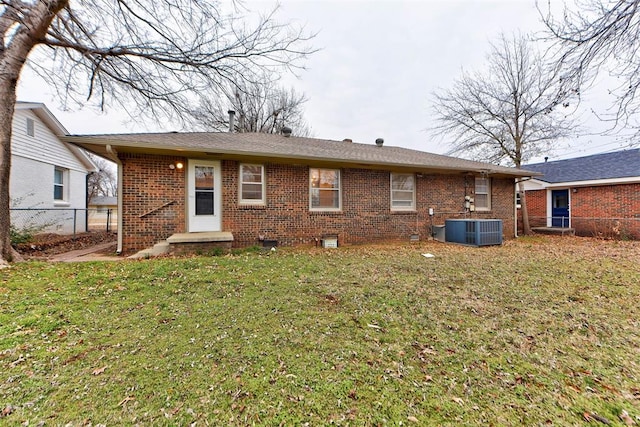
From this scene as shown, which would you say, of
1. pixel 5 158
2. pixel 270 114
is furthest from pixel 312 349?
pixel 270 114

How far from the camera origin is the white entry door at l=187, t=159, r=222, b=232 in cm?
747

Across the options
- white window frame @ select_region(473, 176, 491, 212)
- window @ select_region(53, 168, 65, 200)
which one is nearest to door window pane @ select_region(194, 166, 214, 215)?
window @ select_region(53, 168, 65, 200)

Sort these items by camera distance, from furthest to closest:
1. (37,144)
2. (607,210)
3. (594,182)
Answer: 1. (594,182)
2. (607,210)
3. (37,144)

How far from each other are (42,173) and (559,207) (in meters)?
24.5

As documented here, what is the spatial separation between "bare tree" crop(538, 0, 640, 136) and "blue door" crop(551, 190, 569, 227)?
12.2 meters

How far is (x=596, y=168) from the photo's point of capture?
44.9 ft

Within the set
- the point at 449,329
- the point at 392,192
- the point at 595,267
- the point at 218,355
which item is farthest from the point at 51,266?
the point at 595,267

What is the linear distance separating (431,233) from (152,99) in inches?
416

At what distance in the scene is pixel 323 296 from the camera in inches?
156

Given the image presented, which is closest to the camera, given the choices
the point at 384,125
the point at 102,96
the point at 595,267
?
the point at 595,267

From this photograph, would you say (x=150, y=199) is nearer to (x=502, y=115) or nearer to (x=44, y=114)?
(x=44, y=114)

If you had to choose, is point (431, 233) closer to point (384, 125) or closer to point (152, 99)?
point (152, 99)

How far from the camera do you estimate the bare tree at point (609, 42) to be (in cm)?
388

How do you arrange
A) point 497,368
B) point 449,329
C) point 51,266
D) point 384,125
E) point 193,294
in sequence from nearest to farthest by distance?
1. point 497,368
2. point 449,329
3. point 193,294
4. point 51,266
5. point 384,125
